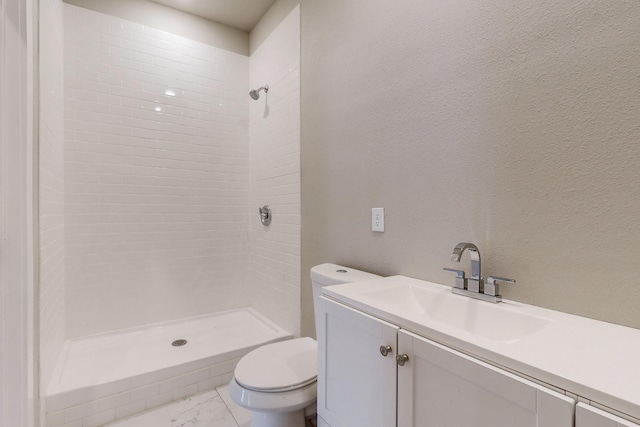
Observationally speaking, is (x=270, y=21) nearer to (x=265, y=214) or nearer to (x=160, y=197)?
(x=265, y=214)

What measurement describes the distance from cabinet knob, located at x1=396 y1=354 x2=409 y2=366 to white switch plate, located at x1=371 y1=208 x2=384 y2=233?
0.69 meters

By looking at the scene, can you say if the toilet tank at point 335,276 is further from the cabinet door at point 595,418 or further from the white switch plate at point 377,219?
the cabinet door at point 595,418

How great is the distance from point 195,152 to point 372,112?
1663 millimetres

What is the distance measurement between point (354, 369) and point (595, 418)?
0.58 m

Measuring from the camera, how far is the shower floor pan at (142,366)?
5.18ft

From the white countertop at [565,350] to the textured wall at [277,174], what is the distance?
1278 mm

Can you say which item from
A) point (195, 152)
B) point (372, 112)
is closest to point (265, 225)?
point (195, 152)

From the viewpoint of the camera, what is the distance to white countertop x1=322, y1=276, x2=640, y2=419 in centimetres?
47

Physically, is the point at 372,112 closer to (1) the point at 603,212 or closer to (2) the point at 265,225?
(1) the point at 603,212

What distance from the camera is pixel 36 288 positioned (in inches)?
51.1

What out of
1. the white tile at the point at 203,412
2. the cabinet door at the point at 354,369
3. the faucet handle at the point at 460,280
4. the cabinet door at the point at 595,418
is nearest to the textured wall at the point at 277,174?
the white tile at the point at 203,412

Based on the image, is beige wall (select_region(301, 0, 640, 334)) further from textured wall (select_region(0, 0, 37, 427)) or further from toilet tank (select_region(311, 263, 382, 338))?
textured wall (select_region(0, 0, 37, 427))

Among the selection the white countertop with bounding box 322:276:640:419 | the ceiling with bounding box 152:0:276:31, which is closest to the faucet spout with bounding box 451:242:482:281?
the white countertop with bounding box 322:276:640:419

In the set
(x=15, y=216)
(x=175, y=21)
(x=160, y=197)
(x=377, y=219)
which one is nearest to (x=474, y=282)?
(x=377, y=219)
